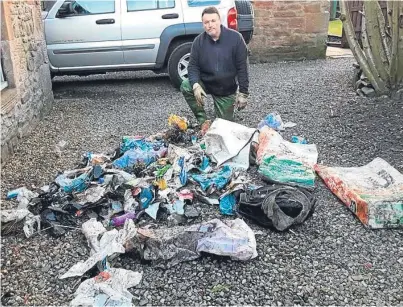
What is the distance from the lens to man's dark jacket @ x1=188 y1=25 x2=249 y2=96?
521 centimetres

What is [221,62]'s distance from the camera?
17.3 feet

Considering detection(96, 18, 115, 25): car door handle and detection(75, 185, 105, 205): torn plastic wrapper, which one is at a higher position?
detection(96, 18, 115, 25): car door handle

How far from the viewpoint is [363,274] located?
2846 mm

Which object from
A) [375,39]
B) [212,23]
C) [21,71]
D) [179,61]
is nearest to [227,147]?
[212,23]

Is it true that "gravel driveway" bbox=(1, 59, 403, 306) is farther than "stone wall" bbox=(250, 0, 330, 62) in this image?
Result: No

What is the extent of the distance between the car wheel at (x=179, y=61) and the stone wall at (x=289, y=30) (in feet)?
12.4

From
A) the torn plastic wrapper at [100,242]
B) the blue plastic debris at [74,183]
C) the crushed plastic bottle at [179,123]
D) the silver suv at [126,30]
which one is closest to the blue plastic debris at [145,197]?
the torn plastic wrapper at [100,242]

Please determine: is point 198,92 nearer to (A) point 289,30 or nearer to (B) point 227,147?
(B) point 227,147

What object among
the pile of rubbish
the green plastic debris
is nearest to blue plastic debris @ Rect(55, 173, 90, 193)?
the pile of rubbish

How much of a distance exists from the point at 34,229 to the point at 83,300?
3.41 ft

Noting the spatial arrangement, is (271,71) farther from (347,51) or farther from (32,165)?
(32,165)

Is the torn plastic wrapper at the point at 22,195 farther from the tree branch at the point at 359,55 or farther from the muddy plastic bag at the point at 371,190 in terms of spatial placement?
the tree branch at the point at 359,55

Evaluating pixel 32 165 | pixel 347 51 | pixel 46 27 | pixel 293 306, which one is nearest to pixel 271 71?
pixel 347 51

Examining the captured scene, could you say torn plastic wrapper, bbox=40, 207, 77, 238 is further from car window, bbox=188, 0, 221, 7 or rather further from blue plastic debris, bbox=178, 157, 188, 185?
car window, bbox=188, 0, 221, 7
